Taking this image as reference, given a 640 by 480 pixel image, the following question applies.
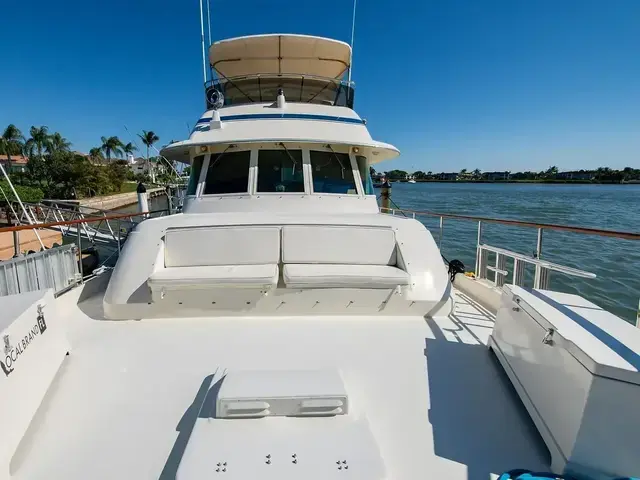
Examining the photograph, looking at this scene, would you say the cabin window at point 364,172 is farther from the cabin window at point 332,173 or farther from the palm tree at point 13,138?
the palm tree at point 13,138

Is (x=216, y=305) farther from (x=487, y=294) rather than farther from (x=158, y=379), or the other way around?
(x=487, y=294)

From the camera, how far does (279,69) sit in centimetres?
626

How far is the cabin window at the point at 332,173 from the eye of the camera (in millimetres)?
4469

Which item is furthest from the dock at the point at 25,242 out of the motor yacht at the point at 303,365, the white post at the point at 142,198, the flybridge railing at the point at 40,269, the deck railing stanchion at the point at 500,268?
the deck railing stanchion at the point at 500,268

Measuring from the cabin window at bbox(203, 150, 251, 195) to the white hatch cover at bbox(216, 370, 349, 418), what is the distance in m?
2.97

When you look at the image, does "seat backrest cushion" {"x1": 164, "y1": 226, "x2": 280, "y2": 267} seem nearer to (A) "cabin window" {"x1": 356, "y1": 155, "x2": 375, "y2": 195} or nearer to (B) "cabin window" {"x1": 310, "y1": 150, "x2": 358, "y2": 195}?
(B) "cabin window" {"x1": 310, "y1": 150, "x2": 358, "y2": 195}

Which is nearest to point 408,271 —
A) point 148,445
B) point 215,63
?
point 148,445

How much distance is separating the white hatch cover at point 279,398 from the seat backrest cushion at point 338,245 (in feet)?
4.52

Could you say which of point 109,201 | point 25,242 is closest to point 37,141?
point 109,201

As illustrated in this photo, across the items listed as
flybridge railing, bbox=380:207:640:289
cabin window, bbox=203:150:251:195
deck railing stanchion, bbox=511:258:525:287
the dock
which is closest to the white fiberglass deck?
flybridge railing, bbox=380:207:640:289

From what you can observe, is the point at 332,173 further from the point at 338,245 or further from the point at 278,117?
the point at 338,245

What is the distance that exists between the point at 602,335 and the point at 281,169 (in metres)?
3.58

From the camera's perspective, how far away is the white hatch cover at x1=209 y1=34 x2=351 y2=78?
593 centimetres

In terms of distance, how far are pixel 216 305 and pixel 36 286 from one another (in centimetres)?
199
